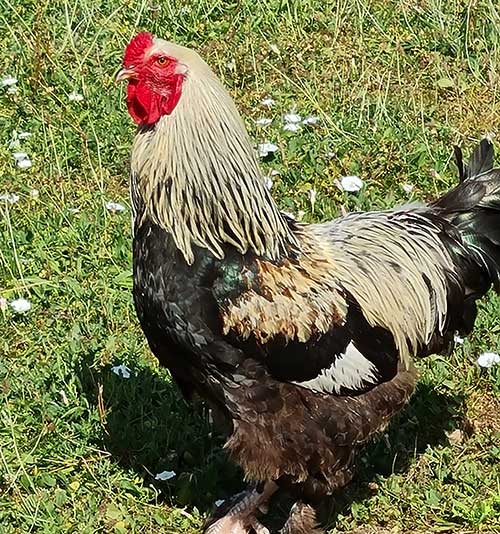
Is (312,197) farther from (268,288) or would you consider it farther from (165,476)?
Result: (268,288)

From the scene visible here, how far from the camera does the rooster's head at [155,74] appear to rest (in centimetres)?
377

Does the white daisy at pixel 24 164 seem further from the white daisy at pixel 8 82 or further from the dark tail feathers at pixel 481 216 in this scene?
the dark tail feathers at pixel 481 216

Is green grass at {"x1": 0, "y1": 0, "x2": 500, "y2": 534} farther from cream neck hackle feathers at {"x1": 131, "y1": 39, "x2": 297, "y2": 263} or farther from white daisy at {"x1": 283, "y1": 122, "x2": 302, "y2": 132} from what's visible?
cream neck hackle feathers at {"x1": 131, "y1": 39, "x2": 297, "y2": 263}

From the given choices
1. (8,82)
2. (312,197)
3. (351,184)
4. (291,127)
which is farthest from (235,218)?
(8,82)

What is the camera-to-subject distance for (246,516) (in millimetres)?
4461

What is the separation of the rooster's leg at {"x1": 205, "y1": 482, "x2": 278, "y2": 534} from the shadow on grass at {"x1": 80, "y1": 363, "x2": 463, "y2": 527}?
15cm

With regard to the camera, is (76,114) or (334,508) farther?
(76,114)

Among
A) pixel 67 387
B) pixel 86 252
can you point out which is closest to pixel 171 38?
pixel 86 252

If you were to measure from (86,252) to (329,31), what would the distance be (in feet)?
9.47

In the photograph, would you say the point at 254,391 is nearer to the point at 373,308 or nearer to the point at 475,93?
the point at 373,308

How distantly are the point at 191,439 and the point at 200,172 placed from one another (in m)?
1.47

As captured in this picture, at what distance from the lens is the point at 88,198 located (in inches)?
243

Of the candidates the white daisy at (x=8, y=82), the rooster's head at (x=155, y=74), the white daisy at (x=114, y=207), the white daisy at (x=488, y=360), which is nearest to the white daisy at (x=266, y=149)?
the white daisy at (x=114, y=207)

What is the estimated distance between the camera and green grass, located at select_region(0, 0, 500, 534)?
15.1 ft
